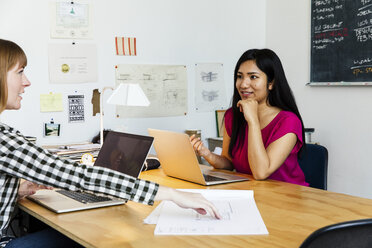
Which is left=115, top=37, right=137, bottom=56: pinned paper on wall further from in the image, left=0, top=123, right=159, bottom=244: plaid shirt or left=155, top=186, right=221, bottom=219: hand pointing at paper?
left=155, top=186, right=221, bottom=219: hand pointing at paper

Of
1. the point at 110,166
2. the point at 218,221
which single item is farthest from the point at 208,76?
the point at 218,221

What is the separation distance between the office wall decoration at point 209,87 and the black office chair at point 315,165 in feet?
5.02

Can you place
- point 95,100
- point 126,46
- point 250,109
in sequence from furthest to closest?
point 126,46
point 95,100
point 250,109

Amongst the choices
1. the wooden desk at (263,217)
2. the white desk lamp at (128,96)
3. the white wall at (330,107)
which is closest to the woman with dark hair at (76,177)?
the wooden desk at (263,217)

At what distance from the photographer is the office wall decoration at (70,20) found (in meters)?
2.98

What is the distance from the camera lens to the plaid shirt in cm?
135

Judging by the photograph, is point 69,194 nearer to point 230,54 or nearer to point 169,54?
point 169,54

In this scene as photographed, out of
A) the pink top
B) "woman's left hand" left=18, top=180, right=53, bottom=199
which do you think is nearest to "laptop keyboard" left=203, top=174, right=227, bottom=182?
the pink top

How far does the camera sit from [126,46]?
3260 millimetres

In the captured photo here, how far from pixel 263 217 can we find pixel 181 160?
613 millimetres

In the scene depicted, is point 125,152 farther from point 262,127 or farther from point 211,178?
point 262,127

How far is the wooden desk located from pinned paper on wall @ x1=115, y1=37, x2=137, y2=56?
1699mm

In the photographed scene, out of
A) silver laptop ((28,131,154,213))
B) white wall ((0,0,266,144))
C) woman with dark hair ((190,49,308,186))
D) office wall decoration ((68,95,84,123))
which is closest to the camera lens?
silver laptop ((28,131,154,213))

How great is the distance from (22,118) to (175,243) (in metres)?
2.02
